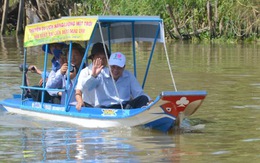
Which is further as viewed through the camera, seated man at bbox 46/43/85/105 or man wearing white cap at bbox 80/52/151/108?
seated man at bbox 46/43/85/105

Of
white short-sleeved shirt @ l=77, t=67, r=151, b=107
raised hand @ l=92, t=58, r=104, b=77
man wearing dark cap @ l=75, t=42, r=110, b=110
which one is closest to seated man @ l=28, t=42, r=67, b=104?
man wearing dark cap @ l=75, t=42, r=110, b=110

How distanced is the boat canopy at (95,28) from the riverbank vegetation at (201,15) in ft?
60.9

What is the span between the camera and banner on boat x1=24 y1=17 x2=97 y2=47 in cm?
1092

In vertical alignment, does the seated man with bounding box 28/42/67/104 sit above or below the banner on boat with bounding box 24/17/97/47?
below

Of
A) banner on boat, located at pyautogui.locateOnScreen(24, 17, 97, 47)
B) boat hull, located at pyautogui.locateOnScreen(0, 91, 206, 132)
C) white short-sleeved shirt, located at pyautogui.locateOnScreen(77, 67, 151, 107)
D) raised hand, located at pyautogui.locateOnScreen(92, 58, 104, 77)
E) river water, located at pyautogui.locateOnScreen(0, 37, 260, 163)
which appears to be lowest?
river water, located at pyautogui.locateOnScreen(0, 37, 260, 163)

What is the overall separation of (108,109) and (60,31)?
1442 millimetres

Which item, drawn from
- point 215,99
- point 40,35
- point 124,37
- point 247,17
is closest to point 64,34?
point 40,35

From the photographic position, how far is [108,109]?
10859 millimetres

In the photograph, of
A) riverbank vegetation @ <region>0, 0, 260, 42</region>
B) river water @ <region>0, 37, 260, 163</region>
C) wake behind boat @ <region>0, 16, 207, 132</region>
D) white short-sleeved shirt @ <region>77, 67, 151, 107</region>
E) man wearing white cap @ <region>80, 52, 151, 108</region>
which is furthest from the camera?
riverbank vegetation @ <region>0, 0, 260, 42</region>

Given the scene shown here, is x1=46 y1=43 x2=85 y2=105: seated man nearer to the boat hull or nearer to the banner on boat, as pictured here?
the boat hull

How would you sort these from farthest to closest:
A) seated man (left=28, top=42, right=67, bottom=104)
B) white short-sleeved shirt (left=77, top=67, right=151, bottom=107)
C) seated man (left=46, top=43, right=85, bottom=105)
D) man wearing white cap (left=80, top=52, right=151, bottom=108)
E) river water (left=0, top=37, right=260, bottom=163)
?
1. seated man (left=28, top=42, right=67, bottom=104)
2. seated man (left=46, top=43, right=85, bottom=105)
3. white short-sleeved shirt (left=77, top=67, right=151, bottom=107)
4. man wearing white cap (left=80, top=52, right=151, bottom=108)
5. river water (left=0, top=37, right=260, bottom=163)

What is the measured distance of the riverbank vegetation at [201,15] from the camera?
31750mm

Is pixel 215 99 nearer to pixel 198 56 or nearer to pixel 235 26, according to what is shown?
pixel 198 56

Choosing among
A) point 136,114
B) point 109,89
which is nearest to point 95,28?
point 109,89
